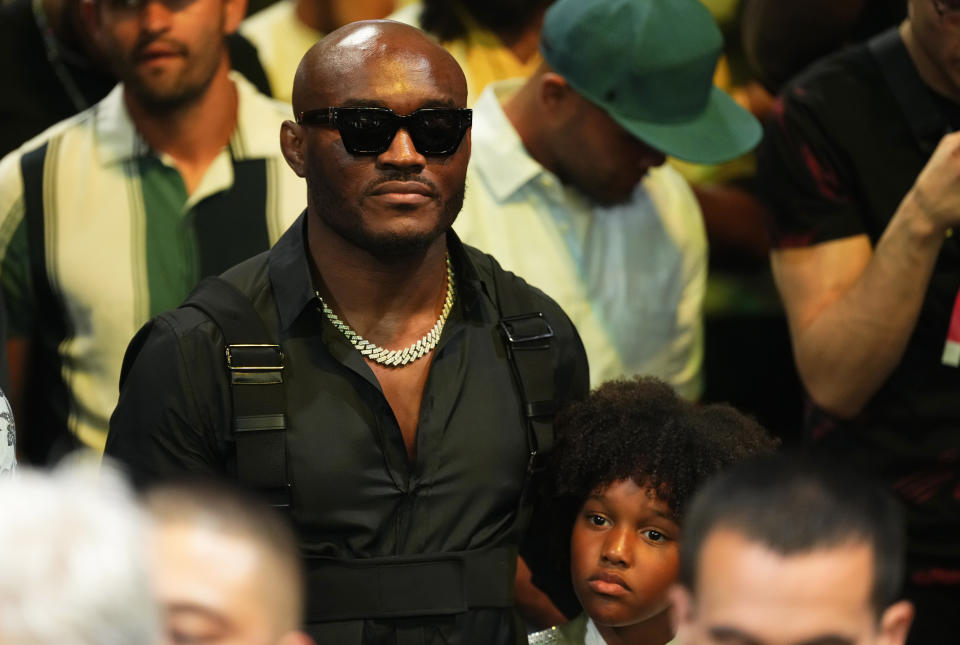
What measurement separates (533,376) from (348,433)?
38cm

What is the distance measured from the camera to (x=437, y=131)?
2.82 m

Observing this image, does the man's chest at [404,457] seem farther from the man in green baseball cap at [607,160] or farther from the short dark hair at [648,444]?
the man in green baseball cap at [607,160]

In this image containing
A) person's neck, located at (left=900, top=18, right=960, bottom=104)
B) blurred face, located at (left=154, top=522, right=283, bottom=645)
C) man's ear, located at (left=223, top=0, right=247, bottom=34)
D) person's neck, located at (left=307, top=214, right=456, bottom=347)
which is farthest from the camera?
man's ear, located at (left=223, top=0, right=247, bottom=34)

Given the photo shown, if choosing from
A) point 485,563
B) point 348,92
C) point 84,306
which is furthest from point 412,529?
point 84,306

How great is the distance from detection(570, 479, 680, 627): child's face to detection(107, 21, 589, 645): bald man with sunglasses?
0.46 feet

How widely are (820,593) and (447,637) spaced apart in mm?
828

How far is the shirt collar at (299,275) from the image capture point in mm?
2820

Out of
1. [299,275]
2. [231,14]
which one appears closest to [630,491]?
[299,275]

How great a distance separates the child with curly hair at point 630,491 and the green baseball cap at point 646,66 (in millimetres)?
984

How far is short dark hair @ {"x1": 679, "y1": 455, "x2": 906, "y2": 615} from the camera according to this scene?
7.29 feet

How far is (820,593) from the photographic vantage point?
7.17ft

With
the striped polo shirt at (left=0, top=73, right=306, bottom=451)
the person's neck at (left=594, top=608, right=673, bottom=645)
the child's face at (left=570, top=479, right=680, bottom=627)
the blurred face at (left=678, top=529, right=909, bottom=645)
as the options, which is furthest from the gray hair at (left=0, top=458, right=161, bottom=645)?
the striped polo shirt at (left=0, top=73, right=306, bottom=451)

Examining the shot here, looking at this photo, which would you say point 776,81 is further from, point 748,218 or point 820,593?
point 820,593

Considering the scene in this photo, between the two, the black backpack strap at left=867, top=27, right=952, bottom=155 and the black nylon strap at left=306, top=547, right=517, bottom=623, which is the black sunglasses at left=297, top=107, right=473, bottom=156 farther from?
the black backpack strap at left=867, top=27, right=952, bottom=155
